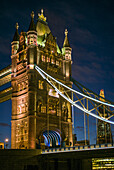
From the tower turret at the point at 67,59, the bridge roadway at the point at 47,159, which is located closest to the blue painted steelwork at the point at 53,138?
the bridge roadway at the point at 47,159

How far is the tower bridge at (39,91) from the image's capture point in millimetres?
55500

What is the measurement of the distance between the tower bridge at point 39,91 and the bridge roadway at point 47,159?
6.54 metres

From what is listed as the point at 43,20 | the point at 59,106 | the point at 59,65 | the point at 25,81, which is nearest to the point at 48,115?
the point at 59,106

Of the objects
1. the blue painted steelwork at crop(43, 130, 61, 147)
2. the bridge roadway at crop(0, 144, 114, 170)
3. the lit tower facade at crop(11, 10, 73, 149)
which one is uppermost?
the lit tower facade at crop(11, 10, 73, 149)

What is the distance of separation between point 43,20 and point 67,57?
11.0 meters

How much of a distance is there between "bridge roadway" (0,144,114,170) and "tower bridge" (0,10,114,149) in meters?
6.54

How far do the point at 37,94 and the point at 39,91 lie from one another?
2.98 ft

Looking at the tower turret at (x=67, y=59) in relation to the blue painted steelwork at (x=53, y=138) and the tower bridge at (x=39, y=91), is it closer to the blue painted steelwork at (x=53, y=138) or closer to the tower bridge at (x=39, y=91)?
the tower bridge at (x=39, y=91)

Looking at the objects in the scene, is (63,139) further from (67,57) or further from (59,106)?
(67,57)

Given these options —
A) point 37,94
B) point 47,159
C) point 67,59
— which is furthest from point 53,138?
point 67,59

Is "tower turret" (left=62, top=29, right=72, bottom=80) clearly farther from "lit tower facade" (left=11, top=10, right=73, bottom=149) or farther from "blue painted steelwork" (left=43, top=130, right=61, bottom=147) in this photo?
"blue painted steelwork" (left=43, top=130, right=61, bottom=147)

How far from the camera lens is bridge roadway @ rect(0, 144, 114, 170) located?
41.8 m

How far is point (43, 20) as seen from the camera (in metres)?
68.0

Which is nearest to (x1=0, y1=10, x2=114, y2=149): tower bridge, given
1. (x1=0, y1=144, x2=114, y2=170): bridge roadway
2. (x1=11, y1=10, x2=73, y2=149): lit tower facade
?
(x1=11, y1=10, x2=73, y2=149): lit tower facade
